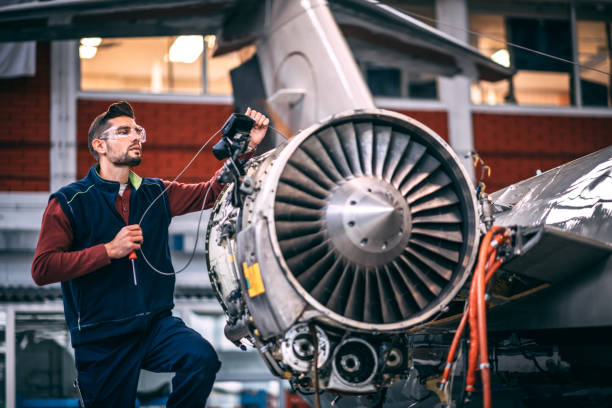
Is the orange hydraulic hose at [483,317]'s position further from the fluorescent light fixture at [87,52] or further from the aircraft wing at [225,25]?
the fluorescent light fixture at [87,52]

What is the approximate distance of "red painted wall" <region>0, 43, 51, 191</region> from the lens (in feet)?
36.9

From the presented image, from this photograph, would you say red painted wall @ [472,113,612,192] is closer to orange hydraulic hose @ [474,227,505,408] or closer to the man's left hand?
the man's left hand

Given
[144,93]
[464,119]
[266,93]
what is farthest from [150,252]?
[464,119]

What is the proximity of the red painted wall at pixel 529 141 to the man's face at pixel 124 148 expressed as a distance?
947 cm

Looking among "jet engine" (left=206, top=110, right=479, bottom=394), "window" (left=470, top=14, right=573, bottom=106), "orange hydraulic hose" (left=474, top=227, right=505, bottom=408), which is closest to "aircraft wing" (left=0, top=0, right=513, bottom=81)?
"jet engine" (left=206, top=110, right=479, bottom=394)

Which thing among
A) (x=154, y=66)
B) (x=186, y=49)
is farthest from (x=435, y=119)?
(x=154, y=66)

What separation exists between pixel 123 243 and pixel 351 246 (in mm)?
1208

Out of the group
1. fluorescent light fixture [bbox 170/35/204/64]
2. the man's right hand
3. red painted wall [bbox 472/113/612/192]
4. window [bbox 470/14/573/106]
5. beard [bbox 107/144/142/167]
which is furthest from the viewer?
window [bbox 470/14/573/106]

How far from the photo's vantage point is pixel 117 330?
161 inches

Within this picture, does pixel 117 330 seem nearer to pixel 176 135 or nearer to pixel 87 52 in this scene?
pixel 176 135

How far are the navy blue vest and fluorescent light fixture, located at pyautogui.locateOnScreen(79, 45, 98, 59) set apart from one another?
782cm

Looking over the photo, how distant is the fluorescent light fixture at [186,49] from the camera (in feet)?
39.2

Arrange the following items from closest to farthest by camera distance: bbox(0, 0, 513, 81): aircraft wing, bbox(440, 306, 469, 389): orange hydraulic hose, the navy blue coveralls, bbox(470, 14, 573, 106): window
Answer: bbox(440, 306, 469, 389): orange hydraulic hose
the navy blue coveralls
bbox(0, 0, 513, 81): aircraft wing
bbox(470, 14, 573, 106): window

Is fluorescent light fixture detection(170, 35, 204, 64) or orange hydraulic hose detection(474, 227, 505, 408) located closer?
orange hydraulic hose detection(474, 227, 505, 408)
